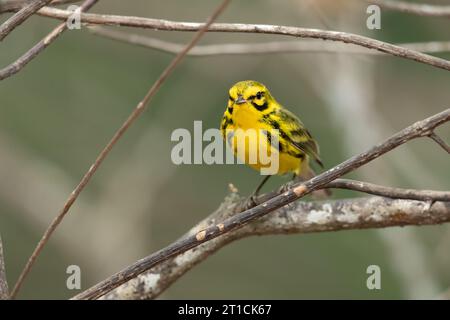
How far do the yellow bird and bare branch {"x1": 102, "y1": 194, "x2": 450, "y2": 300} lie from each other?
59 cm

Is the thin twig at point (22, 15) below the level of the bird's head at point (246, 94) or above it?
below

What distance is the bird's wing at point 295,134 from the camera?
355 cm

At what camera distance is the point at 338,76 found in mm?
6113

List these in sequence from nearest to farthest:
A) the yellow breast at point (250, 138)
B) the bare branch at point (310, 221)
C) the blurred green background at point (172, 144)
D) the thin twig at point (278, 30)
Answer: the thin twig at point (278, 30), the bare branch at point (310, 221), the yellow breast at point (250, 138), the blurred green background at point (172, 144)

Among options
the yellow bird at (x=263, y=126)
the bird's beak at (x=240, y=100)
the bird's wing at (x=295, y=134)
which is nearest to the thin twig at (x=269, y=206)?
the yellow bird at (x=263, y=126)

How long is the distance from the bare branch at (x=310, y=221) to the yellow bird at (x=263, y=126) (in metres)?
0.59

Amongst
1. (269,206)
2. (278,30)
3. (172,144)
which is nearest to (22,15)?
(278,30)

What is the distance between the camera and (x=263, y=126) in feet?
11.5

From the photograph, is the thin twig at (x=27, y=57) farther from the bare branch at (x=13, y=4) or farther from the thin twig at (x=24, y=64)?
the bare branch at (x=13, y=4)

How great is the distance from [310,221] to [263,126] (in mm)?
875

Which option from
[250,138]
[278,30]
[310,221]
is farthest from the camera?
[250,138]

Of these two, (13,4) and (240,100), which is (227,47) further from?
(13,4)
